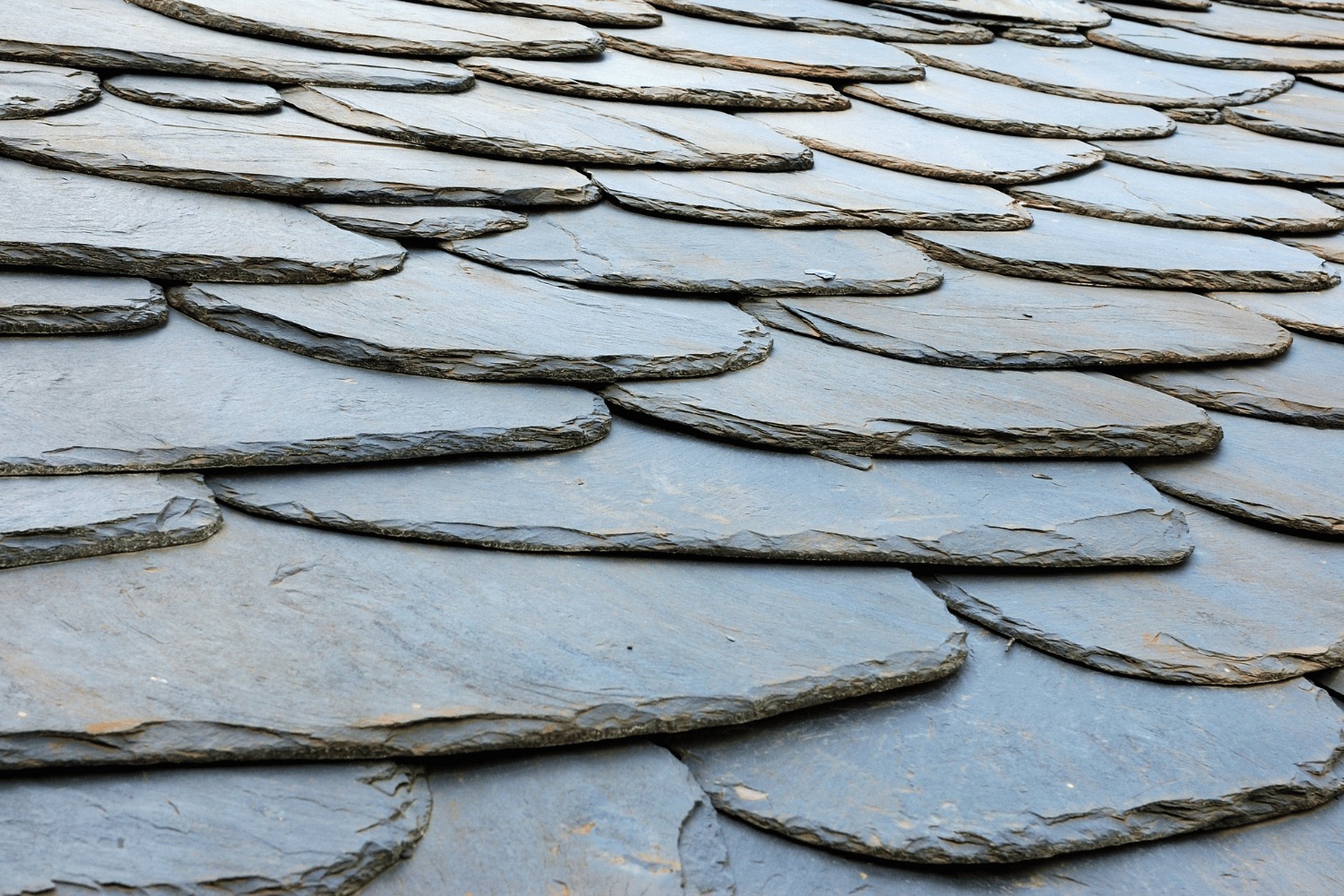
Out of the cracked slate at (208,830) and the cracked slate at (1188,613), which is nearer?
the cracked slate at (208,830)

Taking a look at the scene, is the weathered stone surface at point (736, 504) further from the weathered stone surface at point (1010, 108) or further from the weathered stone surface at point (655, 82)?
the weathered stone surface at point (1010, 108)

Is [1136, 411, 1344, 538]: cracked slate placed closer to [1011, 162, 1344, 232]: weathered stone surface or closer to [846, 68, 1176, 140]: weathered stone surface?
[1011, 162, 1344, 232]: weathered stone surface

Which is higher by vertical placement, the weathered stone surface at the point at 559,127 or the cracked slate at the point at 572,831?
the weathered stone surface at the point at 559,127

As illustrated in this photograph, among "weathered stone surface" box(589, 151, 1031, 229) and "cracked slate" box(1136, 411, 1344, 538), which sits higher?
"weathered stone surface" box(589, 151, 1031, 229)

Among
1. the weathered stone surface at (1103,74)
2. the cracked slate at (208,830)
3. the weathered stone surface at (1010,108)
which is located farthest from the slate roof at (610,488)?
the weathered stone surface at (1103,74)

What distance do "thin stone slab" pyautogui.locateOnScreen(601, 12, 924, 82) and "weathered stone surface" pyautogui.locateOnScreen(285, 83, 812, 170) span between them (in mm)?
160

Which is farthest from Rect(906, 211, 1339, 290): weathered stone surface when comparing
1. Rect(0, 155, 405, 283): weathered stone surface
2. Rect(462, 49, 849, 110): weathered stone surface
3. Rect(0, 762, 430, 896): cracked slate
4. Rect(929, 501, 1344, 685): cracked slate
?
Rect(0, 762, 430, 896): cracked slate

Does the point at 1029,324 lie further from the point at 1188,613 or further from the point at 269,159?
the point at 269,159

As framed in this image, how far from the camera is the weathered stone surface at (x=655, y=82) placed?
1560 mm

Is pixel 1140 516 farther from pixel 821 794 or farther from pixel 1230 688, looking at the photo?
→ pixel 821 794

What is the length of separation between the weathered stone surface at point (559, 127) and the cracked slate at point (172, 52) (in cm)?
3

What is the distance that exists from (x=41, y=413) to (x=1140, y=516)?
1.09 metres

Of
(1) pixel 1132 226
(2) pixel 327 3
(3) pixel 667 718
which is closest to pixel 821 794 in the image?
(3) pixel 667 718

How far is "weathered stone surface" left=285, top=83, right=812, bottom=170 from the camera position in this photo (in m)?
1.38
